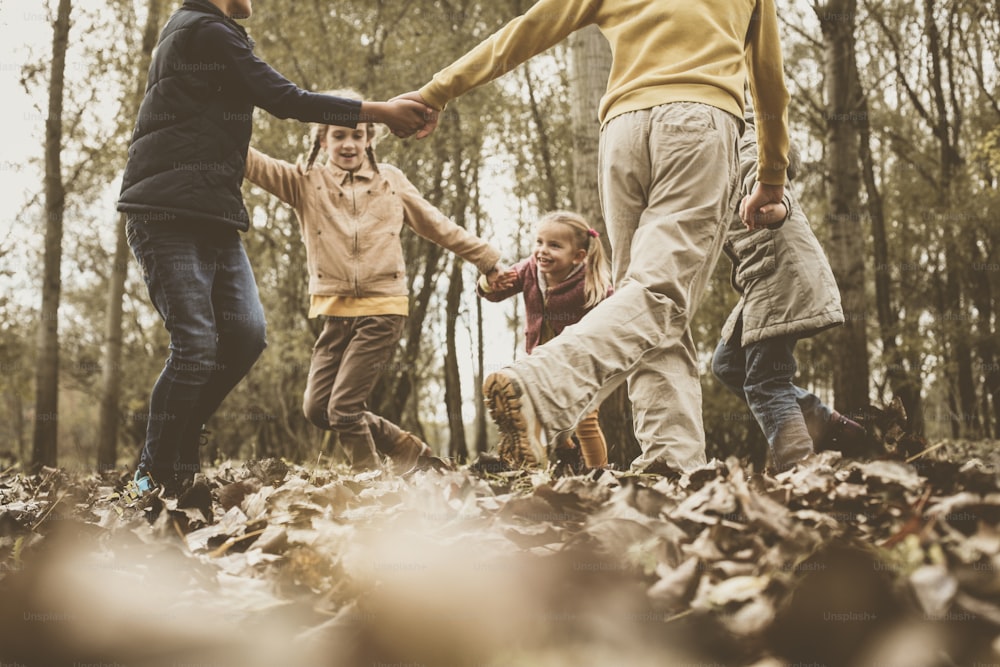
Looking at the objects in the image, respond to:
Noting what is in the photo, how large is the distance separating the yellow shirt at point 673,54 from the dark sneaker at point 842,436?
1.43 meters

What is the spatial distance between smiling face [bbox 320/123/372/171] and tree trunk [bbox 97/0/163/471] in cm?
842

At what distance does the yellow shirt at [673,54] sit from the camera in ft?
9.59

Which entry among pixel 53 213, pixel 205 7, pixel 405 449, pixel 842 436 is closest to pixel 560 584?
pixel 842 436

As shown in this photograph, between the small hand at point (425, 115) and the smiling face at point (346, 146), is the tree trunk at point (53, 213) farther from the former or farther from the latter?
the small hand at point (425, 115)

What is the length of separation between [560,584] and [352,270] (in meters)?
4.14

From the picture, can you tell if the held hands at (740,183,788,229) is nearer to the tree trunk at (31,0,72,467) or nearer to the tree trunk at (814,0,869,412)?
the tree trunk at (814,0,869,412)

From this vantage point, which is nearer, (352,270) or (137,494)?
(137,494)

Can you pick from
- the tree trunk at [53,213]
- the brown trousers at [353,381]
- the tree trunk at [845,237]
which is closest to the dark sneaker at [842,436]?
the brown trousers at [353,381]

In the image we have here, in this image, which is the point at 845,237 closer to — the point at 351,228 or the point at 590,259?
the point at 590,259

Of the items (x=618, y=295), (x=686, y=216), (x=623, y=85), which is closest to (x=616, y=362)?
(x=618, y=295)

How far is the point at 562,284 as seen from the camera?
5.38m

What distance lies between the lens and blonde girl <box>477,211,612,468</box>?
211 inches

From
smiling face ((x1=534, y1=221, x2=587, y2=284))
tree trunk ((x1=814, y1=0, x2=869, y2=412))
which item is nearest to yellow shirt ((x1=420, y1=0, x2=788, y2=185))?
smiling face ((x1=534, y1=221, x2=587, y2=284))

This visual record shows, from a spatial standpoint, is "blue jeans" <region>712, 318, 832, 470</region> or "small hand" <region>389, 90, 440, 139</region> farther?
"small hand" <region>389, 90, 440, 139</region>
